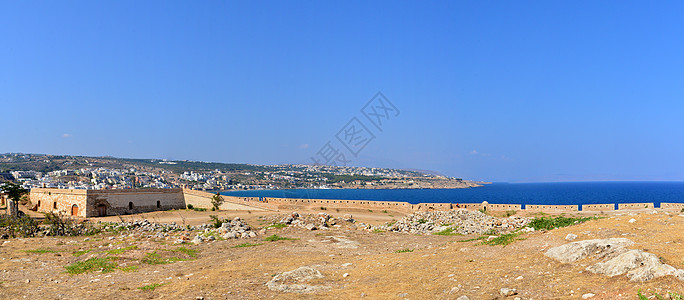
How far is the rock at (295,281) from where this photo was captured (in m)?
10.6

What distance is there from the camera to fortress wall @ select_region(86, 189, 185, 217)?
43.1 metres

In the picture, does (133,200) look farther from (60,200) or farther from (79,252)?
(79,252)

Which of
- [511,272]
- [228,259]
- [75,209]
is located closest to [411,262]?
[511,272]

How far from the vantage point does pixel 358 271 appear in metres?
12.1

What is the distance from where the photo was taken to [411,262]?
12.4 meters

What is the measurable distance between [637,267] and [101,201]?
47184mm

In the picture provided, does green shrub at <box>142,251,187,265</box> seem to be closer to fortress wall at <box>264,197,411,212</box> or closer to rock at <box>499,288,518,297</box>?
rock at <box>499,288,518,297</box>

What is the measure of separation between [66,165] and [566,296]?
16832 cm

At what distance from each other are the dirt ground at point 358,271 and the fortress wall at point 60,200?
82.9ft

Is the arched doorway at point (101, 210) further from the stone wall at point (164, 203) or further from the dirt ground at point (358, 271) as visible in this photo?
the dirt ground at point (358, 271)

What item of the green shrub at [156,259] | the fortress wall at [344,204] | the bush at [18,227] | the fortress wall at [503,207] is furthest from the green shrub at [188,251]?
the fortress wall at [503,207]

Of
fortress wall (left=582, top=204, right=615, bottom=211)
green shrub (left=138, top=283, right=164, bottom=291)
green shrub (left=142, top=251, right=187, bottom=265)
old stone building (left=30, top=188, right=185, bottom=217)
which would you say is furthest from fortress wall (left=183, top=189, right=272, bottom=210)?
green shrub (left=138, top=283, right=164, bottom=291)

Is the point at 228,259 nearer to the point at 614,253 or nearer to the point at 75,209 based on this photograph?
the point at 614,253

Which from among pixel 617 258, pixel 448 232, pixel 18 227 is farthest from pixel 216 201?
pixel 617 258
